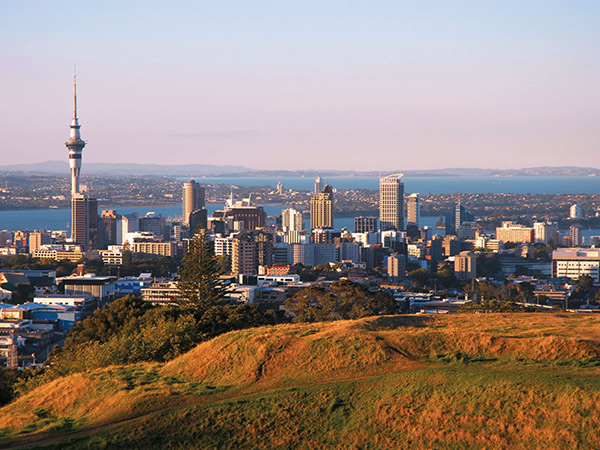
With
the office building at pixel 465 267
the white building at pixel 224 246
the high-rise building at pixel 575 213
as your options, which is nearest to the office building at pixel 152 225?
the white building at pixel 224 246

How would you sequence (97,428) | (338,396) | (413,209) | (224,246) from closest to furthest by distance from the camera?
1. (97,428)
2. (338,396)
3. (224,246)
4. (413,209)

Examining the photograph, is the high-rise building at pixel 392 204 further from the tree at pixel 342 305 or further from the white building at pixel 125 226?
the tree at pixel 342 305

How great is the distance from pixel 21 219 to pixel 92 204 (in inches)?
3200

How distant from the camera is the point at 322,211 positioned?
456 ft

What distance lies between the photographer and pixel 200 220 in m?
130

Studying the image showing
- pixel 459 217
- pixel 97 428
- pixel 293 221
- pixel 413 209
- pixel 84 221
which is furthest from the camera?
pixel 413 209

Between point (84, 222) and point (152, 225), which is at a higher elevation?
point (84, 222)

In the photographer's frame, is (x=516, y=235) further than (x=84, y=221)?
Yes

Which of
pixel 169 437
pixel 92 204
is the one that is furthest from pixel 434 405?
pixel 92 204

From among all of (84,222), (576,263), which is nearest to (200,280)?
(576,263)

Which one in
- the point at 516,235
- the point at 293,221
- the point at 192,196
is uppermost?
the point at 192,196

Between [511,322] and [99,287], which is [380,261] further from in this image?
[511,322]

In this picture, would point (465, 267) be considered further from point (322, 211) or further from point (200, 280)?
point (200, 280)

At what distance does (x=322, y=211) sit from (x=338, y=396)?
126864 mm
